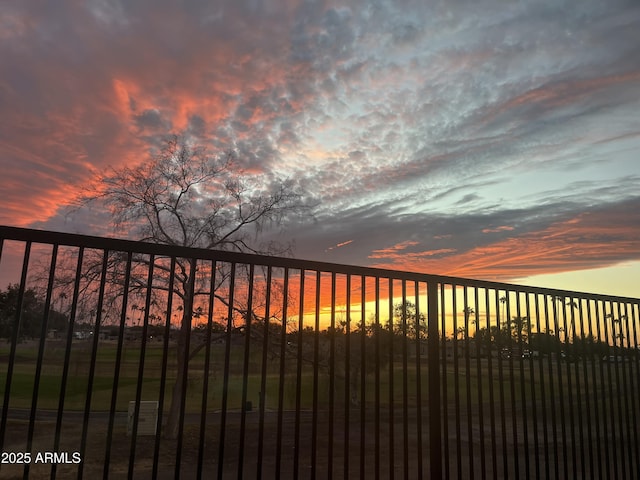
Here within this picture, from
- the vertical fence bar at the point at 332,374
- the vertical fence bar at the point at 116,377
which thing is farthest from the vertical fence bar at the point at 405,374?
the vertical fence bar at the point at 116,377

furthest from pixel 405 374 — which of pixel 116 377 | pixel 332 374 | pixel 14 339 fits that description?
pixel 14 339

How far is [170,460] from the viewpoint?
32.6 feet

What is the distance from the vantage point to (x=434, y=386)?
3418mm

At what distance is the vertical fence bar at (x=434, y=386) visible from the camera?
3355 mm

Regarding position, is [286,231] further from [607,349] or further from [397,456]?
[607,349]

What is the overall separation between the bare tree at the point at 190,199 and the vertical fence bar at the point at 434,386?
1007 cm

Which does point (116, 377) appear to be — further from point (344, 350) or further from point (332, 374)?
point (344, 350)

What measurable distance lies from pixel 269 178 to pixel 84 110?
22.4 feet

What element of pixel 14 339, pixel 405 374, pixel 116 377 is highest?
pixel 14 339

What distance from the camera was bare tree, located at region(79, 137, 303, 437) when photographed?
516 inches

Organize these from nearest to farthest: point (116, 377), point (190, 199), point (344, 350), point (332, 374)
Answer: point (116, 377) → point (332, 374) → point (344, 350) → point (190, 199)

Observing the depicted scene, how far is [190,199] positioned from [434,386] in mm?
11949

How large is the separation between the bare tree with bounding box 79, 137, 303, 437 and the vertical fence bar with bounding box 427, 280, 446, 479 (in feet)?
33.0

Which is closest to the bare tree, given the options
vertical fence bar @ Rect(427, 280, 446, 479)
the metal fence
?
the metal fence
